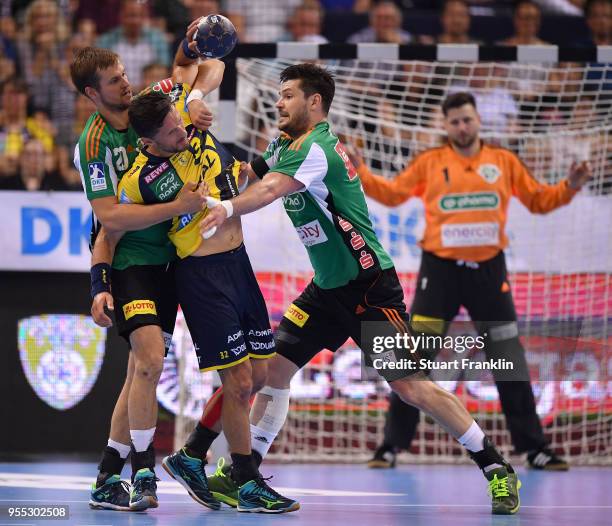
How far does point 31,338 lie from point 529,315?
3.61 m

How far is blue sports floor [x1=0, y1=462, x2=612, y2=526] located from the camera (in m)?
A: 5.18

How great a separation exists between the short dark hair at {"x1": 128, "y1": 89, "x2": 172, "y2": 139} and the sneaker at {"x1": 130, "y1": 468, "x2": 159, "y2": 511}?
63.8 inches

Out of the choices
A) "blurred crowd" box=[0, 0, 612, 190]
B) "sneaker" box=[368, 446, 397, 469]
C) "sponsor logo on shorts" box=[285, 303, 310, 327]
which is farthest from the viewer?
"blurred crowd" box=[0, 0, 612, 190]

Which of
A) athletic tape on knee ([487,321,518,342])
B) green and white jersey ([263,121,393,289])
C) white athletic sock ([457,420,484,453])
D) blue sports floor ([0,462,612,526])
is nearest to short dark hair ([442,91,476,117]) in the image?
athletic tape on knee ([487,321,518,342])

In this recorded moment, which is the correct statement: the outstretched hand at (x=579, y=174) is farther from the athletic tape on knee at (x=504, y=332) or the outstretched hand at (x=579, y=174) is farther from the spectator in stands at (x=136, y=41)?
the spectator in stands at (x=136, y=41)

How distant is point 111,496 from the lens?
5.46 meters

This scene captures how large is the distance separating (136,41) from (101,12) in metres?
0.98

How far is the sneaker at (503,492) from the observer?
5.49m

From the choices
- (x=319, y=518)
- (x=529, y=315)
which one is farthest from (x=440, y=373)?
(x=319, y=518)

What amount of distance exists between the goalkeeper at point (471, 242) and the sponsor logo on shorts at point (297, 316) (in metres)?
1.70

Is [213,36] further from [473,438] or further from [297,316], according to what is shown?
[473,438]

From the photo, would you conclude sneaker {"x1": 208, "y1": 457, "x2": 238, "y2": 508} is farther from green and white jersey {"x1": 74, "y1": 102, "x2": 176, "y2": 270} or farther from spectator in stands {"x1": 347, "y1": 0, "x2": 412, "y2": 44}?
spectator in stands {"x1": 347, "y1": 0, "x2": 412, "y2": 44}

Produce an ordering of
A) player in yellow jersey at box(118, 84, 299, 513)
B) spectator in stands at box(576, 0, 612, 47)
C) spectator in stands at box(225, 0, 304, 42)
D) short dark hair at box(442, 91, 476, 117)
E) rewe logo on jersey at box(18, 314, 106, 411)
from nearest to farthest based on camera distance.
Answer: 1. player in yellow jersey at box(118, 84, 299, 513)
2. short dark hair at box(442, 91, 476, 117)
3. rewe logo on jersey at box(18, 314, 106, 411)
4. spectator in stands at box(225, 0, 304, 42)
5. spectator in stands at box(576, 0, 612, 47)

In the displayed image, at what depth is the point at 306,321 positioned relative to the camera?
580 centimetres
